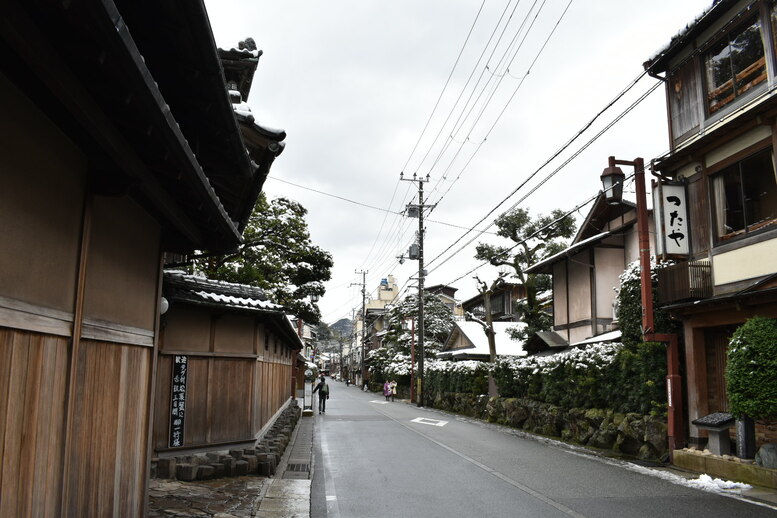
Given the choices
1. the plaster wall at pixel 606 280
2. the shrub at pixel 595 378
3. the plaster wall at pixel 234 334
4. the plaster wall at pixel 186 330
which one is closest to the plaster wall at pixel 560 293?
the plaster wall at pixel 606 280

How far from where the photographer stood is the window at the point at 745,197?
1402cm

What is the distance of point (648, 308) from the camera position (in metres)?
15.6

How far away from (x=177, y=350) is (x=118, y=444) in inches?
245

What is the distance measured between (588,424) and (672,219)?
24.0 ft

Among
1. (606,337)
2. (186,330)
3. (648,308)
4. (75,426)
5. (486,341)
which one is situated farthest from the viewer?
(486,341)

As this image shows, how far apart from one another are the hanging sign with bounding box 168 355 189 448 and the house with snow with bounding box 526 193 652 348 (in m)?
17.7

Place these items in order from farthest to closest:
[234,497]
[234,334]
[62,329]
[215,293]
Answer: [234,334] → [215,293] → [234,497] → [62,329]

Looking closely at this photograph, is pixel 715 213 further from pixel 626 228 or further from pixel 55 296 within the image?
pixel 55 296

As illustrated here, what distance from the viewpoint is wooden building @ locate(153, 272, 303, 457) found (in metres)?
11.9

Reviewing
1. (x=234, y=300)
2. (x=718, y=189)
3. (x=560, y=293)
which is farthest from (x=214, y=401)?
(x=560, y=293)

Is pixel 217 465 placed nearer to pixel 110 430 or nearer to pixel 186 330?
pixel 186 330

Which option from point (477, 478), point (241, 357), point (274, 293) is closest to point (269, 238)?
point (274, 293)

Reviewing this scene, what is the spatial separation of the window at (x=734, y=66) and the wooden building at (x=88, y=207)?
42.7 ft

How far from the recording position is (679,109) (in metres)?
16.8
